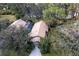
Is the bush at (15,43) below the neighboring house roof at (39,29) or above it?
below

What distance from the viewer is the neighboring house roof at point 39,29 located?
1269mm

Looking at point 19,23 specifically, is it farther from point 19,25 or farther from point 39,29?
point 39,29

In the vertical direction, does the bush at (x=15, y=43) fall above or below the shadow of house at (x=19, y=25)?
below

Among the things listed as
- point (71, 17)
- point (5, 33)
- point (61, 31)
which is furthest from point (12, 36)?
point (71, 17)

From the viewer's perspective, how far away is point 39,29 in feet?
4.19

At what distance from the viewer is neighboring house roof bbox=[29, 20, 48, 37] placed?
1269mm

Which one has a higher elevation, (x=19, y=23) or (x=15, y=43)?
(x=19, y=23)

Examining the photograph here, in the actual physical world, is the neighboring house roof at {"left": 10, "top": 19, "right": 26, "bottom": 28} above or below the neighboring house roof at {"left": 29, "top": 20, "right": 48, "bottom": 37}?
above

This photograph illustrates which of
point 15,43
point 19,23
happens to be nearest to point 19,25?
point 19,23

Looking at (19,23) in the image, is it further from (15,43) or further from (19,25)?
(15,43)

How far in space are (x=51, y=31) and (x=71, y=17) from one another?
0.64 ft

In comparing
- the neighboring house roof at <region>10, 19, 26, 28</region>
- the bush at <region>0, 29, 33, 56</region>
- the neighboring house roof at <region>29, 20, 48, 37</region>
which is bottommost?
the bush at <region>0, 29, 33, 56</region>

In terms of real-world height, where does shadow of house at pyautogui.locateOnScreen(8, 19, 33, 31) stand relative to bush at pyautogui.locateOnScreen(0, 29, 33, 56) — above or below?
above

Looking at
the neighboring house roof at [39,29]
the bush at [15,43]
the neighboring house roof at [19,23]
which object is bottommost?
the bush at [15,43]
